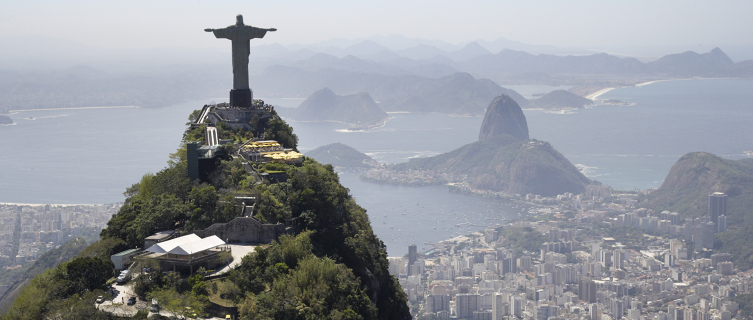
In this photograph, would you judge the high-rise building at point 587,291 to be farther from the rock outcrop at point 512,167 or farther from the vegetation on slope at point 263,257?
the rock outcrop at point 512,167

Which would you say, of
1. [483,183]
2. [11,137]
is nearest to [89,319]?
[483,183]

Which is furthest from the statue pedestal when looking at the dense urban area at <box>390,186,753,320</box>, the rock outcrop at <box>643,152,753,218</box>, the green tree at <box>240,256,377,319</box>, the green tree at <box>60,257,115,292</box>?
the rock outcrop at <box>643,152,753,218</box>

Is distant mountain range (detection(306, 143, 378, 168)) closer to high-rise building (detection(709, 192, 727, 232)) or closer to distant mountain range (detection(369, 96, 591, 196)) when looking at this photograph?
distant mountain range (detection(369, 96, 591, 196))

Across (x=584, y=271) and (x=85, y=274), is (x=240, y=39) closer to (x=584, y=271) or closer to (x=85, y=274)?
(x=85, y=274)

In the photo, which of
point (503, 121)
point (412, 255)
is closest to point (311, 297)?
point (412, 255)

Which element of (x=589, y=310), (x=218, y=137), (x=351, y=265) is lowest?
(x=589, y=310)

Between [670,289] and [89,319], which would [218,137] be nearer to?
[89,319]
